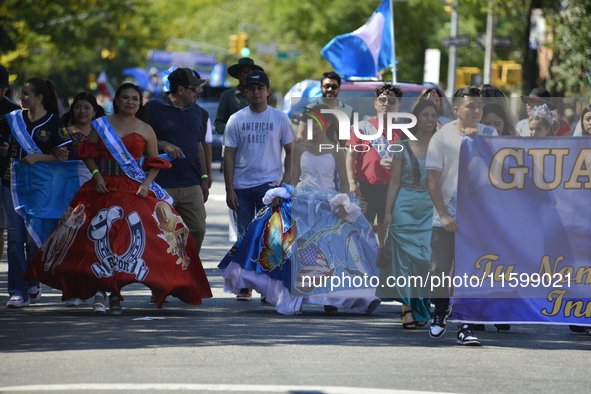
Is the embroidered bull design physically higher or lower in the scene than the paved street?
higher

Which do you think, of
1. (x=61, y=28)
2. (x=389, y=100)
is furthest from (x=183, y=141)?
(x=61, y=28)

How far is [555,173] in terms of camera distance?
7.64 metres

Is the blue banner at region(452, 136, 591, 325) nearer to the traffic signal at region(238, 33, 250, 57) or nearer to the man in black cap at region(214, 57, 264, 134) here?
the man in black cap at region(214, 57, 264, 134)

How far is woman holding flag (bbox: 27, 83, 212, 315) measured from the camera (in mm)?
8227

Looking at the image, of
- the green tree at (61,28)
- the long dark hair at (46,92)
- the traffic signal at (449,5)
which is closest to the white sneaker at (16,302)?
the long dark hair at (46,92)

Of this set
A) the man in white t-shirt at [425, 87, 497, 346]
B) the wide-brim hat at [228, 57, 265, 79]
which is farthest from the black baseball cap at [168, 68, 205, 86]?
the man in white t-shirt at [425, 87, 497, 346]

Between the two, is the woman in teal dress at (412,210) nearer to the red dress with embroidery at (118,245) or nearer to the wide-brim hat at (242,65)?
the red dress with embroidery at (118,245)

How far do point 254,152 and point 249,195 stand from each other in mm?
392

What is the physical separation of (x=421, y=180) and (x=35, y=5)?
83.6ft

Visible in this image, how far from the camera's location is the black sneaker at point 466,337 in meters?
7.45

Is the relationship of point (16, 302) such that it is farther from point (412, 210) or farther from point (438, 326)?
point (438, 326)

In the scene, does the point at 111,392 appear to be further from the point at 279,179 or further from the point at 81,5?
the point at 81,5

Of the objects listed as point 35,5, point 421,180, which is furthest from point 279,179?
point 35,5

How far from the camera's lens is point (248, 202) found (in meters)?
9.72
